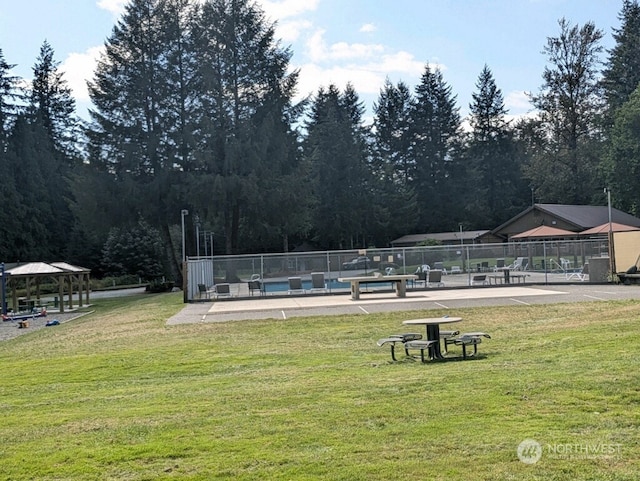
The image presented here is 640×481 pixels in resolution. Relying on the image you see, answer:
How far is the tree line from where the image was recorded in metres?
46.0

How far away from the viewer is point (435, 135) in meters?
80.5

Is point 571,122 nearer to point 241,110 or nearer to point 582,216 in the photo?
point 582,216

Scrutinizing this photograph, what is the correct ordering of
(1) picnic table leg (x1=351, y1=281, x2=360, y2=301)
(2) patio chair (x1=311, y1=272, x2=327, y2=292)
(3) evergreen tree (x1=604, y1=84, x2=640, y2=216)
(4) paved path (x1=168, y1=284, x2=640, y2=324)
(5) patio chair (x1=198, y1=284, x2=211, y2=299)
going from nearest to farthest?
(4) paved path (x1=168, y1=284, x2=640, y2=324) → (1) picnic table leg (x1=351, y1=281, x2=360, y2=301) → (5) patio chair (x1=198, y1=284, x2=211, y2=299) → (2) patio chair (x1=311, y1=272, x2=327, y2=292) → (3) evergreen tree (x1=604, y1=84, x2=640, y2=216)

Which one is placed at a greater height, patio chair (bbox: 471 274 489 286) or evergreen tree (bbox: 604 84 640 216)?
evergreen tree (bbox: 604 84 640 216)

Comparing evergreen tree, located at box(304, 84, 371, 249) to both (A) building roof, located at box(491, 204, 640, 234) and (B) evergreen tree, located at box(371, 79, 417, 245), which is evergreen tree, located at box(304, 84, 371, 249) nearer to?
(B) evergreen tree, located at box(371, 79, 417, 245)

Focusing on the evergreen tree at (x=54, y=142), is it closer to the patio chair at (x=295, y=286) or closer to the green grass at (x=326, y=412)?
the patio chair at (x=295, y=286)

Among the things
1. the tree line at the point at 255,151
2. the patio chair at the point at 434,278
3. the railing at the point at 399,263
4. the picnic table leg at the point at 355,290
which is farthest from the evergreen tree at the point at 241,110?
the picnic table leg at the point at 355,290

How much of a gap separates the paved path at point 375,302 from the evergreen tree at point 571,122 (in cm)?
3979

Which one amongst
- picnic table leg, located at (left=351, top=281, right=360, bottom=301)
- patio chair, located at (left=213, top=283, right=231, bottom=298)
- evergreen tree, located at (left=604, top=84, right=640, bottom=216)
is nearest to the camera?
picnic table leg, located at (left=351, top=281, right=360, bottom=301)

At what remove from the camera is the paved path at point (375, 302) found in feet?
68.5

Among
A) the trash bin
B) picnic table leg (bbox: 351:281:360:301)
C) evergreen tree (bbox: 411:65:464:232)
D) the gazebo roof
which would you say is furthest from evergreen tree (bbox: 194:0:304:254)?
evergreen tree (bbox: 411:65:464:232)

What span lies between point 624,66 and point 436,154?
22.6m

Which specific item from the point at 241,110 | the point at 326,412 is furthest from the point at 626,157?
the point at 326,412

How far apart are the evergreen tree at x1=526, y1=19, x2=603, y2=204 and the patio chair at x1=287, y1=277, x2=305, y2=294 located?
143 ft
